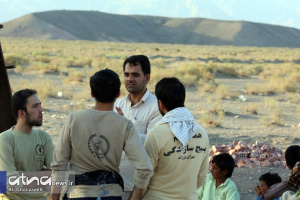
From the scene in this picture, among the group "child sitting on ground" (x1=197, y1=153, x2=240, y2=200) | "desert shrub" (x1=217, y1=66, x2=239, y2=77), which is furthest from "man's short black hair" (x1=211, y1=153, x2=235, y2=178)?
"desert shrub" (x1=217, y1=66, x2=239, y2=77)

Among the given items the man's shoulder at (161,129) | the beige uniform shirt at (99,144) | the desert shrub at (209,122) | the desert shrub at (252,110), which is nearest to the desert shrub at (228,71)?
the desert shrub at (252,110)

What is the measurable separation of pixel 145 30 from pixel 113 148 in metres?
116

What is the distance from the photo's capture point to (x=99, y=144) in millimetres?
3133

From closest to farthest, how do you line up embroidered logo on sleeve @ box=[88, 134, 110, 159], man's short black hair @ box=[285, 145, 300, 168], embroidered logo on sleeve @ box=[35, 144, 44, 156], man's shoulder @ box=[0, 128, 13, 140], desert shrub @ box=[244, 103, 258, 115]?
embroidered logo on sleeve @ box=[88, 134, 110, 159] < man's shoulder @ box=[0, 128, 13, 140] < embroidered logo on sleeve @ box=[35, 144, 44, 156] < man's short black hair @ box=[285, 145, 300, 168] < desert shrub @ box=[244, 103, 258, 115]

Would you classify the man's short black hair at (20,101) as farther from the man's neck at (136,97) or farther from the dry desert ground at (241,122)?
the dry desert ground at (241,122)

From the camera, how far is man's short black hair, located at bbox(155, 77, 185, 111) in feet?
11.0

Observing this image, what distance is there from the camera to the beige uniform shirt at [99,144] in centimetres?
313

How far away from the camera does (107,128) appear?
123 inches

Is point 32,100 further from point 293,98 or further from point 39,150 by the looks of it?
point 293,98

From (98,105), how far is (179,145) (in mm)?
655

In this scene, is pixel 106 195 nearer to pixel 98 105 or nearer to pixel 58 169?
pixel 58 169

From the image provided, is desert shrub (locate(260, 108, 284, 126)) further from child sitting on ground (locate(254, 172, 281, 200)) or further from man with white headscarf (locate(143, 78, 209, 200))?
man with white headscarf (locate(143, 78, 209, 200))

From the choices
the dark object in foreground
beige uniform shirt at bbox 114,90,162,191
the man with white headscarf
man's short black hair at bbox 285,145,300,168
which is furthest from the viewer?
the dark object in foreground

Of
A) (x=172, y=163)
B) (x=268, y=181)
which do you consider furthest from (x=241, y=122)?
(x=172, y=163)
